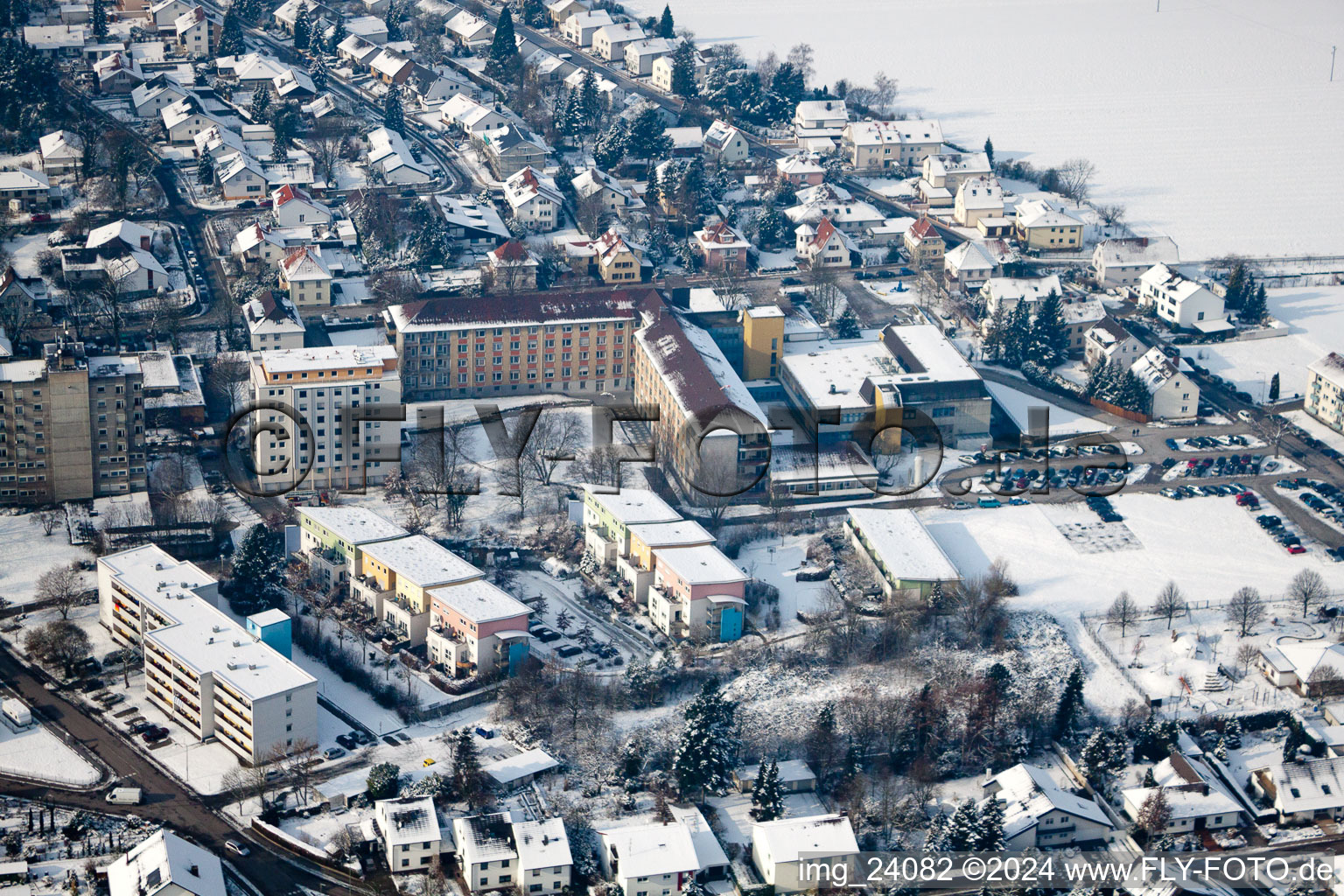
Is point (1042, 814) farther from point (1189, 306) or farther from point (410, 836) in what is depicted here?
point (1189, 306)

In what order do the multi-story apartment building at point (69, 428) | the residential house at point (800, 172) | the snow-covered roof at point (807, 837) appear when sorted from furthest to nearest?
1. the residential house at point (800, 172)
2. the multi-story apartment building at point (69, 428)
3. the snow-covered roof at point (807, 837)

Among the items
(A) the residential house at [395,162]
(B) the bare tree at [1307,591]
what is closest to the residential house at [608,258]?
(A) the residential house at [395,162]

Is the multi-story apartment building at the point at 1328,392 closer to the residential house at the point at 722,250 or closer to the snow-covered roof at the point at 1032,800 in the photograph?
the residential house at the point at 722,250

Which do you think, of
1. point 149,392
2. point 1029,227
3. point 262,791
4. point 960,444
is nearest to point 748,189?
point 1029,227

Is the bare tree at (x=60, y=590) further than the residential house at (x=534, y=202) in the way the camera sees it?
No

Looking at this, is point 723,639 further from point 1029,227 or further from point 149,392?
point 1029,227

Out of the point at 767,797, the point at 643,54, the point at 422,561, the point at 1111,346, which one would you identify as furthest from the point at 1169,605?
the point at 643,54

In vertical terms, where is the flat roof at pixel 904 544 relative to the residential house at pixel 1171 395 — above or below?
below

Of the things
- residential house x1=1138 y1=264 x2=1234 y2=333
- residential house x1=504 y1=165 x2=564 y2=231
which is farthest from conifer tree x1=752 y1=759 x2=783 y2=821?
residential house x1=504 y1=165 x2=564 y2=231
